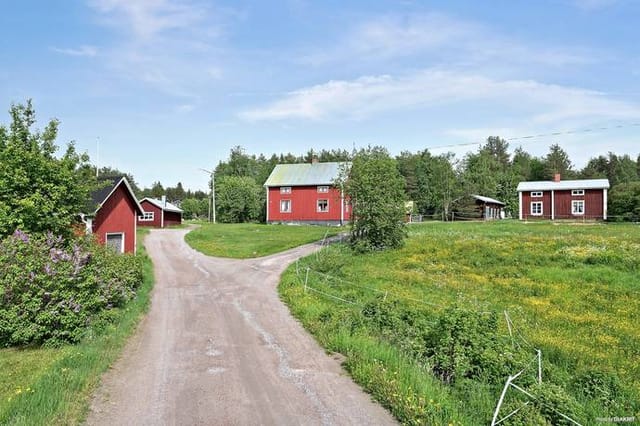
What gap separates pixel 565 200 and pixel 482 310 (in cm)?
4764

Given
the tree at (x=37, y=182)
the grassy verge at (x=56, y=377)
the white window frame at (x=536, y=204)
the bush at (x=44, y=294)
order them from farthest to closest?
the white window frame at (x=536, y=204)
the tree at (x=37, y=182)
the bush at (x=44, y=294)
the grassy verge at (x=56, y=377)

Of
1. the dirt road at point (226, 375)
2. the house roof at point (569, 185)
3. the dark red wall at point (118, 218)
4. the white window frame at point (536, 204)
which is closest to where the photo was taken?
the dirt road at point (226, 375)

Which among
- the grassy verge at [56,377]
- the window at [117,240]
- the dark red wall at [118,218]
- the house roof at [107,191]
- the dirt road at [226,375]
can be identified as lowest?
the dirt road at [226,375]

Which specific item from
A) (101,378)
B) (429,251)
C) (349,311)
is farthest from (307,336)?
(429,251)

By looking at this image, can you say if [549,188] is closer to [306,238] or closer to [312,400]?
[306,238]

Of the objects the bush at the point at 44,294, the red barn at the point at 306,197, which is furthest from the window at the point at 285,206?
the bush at the point at 44,294

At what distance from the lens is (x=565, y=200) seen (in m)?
52.5

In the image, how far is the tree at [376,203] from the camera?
95.1 ft

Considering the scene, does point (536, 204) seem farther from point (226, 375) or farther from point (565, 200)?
point (226, 375)

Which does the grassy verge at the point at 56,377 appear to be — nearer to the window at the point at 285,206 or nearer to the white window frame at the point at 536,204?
the window at the point at 285,206

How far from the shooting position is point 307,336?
12.1m

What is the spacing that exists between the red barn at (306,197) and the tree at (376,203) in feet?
64.1

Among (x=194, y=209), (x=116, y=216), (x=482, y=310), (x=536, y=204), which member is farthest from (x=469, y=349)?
(x=194, y=209)

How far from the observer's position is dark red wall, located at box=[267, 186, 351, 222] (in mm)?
51656
